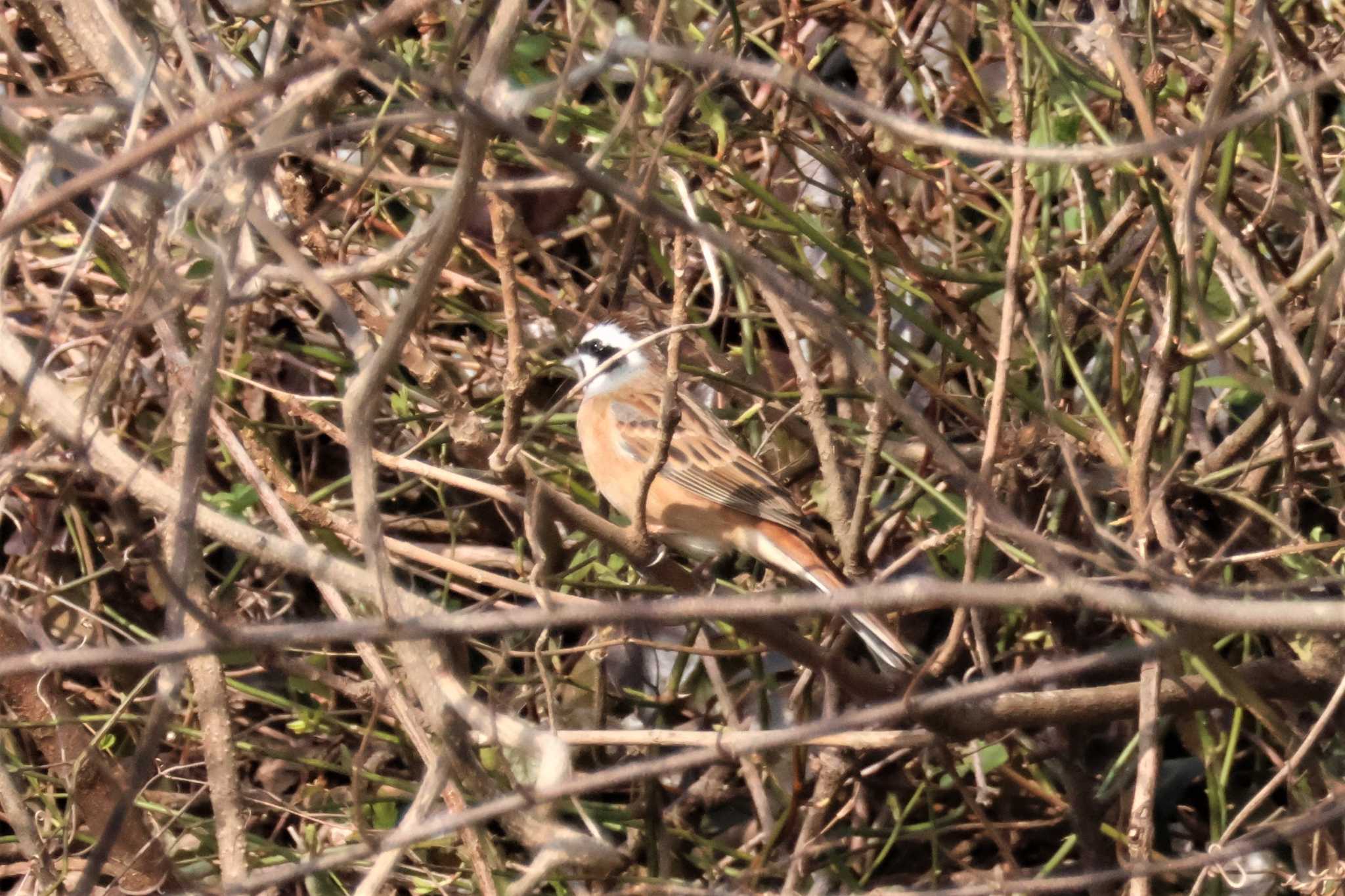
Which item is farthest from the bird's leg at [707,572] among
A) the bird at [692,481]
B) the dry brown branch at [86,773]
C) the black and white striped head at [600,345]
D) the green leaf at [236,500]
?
the dry brown branch at [86,773]

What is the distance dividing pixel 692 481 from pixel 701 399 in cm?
28

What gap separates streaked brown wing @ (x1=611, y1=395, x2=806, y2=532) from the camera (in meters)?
3.93

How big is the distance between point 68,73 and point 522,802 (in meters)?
2.47

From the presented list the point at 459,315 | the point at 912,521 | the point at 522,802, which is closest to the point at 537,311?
the point at 459,315

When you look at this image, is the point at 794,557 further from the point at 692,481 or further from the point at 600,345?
the point at 600,345

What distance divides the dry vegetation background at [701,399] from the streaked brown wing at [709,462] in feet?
0.41

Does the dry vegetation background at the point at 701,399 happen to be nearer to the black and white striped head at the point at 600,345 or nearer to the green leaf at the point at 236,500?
the green leaf at the point at 236,500

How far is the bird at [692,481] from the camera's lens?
374 cm

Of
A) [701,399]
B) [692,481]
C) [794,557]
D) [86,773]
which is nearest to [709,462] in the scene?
[692,481]

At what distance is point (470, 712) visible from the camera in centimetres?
210

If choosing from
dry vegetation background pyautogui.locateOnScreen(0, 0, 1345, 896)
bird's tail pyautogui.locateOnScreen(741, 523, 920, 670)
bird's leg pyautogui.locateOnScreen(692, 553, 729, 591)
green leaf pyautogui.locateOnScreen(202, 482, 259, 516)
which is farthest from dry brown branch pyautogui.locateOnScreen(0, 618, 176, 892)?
bird's tail pyautogui.locateOnScreen(741, 523, 920, 670)

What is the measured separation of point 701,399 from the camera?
4375 mm

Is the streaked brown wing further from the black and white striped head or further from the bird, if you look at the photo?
the black and white striped head

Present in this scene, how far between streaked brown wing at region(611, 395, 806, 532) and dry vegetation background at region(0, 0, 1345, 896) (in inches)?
5.0
